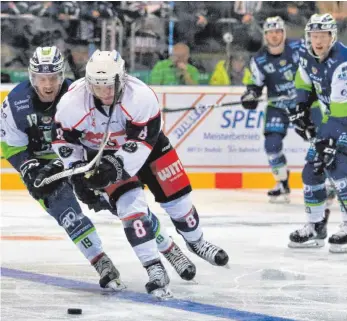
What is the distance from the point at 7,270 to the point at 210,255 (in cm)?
100

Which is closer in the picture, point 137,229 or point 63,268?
point 137,229

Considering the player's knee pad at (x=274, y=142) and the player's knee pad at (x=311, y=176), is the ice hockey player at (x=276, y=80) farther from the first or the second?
the player's knee pad at (x=311, y=176)

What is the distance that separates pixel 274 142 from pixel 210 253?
149 inches

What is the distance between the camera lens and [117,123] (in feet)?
16.0

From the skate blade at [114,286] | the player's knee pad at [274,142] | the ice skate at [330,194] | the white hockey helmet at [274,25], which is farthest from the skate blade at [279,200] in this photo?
the skate blade at [114,286]

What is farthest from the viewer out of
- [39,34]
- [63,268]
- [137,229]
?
[39,34]

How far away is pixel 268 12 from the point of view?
1007cm

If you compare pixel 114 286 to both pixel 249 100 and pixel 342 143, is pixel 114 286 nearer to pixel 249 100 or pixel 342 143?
pixel 342 143

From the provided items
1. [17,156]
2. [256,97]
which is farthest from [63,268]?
[256,97]

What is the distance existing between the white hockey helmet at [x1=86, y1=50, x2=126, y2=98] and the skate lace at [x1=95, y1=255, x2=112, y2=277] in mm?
849

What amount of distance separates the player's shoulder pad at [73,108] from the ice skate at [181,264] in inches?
33.5

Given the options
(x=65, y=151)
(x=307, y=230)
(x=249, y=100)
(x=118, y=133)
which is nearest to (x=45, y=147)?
(x=65, y=151)

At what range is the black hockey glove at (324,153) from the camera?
6.20m

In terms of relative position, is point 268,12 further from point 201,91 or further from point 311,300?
point 311,300
